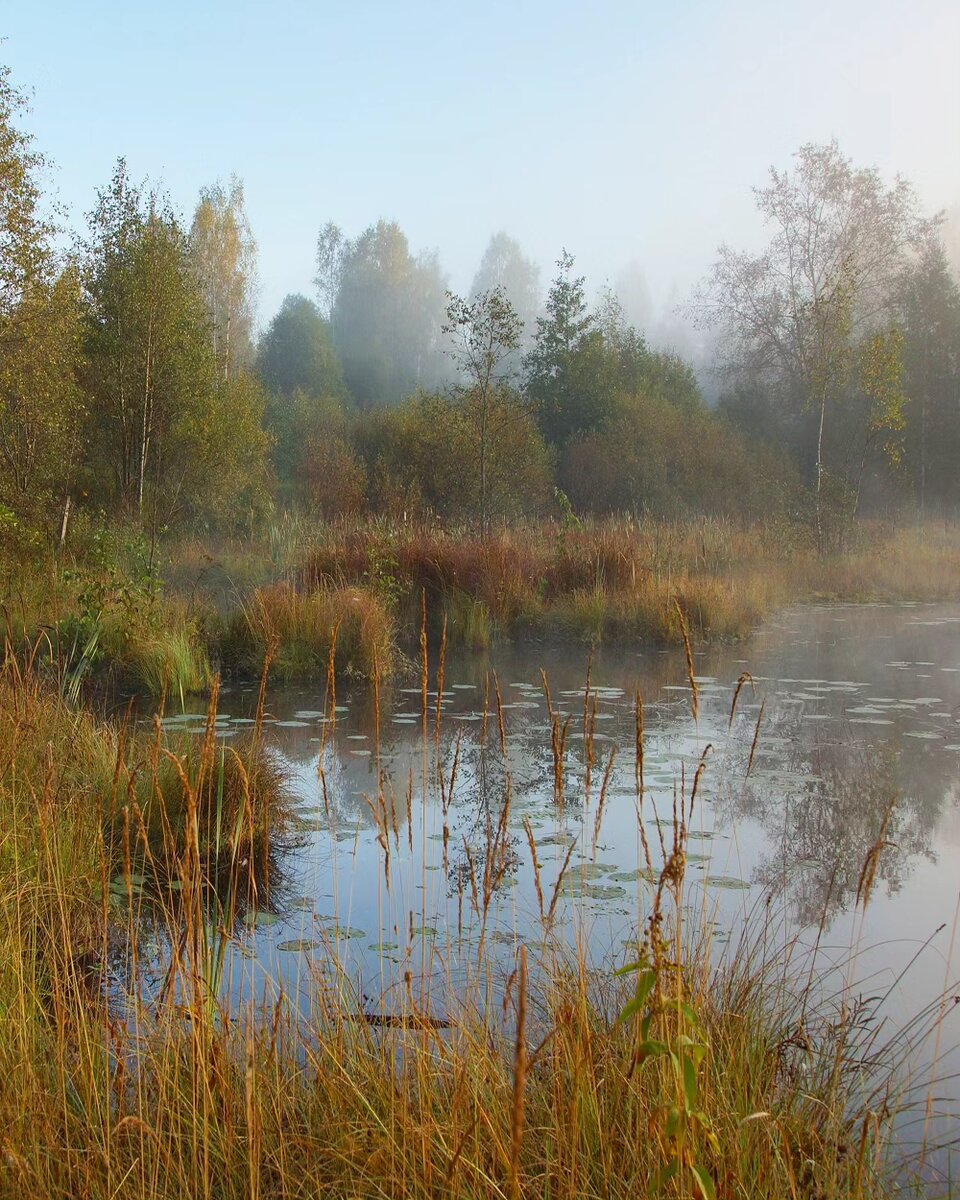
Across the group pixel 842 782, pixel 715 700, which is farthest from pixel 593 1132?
pixel 715 700

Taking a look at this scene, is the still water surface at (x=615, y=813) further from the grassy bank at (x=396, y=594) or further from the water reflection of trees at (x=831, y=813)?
the grassy bank at (x=396, y=594)

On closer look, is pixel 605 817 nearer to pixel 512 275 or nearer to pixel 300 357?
pixel 300 357

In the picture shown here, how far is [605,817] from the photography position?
15.5ft

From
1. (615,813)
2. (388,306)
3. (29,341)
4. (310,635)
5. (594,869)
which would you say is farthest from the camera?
(388,306)

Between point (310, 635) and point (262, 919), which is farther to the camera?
point (310, 635)

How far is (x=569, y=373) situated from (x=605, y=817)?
2409cm

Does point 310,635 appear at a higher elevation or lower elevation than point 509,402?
lower

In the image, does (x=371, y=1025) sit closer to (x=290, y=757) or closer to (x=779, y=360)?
(x=290, y=757)

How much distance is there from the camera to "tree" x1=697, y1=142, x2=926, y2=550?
25.3 m

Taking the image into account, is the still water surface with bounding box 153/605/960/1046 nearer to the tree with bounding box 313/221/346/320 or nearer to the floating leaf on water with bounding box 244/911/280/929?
the floating leaf on water with bounding box 244/911/280/929

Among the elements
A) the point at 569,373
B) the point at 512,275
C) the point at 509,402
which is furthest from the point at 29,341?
the point at 512,275

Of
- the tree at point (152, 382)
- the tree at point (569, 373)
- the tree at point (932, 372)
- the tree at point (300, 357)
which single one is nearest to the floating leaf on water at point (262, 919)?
the tree at point (152, 382)

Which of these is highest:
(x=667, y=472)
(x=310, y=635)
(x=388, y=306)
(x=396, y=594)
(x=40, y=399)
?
(x=388, y=306)

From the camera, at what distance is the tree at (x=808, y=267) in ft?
82.9
